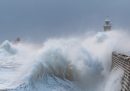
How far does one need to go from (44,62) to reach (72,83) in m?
4.88

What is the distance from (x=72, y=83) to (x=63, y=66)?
11.0ft

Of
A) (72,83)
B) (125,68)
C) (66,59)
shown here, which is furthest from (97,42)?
(125,68)

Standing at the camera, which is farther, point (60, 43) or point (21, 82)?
point (60, 43)

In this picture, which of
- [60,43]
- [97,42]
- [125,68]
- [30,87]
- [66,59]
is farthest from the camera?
[97,42]

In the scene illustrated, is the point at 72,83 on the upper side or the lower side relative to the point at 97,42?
lower

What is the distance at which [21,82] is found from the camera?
31844 mm

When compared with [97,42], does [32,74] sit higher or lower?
lower

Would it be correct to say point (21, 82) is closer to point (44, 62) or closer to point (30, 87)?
point (30, 87)

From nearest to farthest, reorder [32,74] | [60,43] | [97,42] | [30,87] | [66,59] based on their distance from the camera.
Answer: [30,87] < [32,74] < [66,59] < [60,43] < [97,42]

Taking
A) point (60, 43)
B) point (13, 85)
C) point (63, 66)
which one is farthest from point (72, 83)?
point (60, 43)

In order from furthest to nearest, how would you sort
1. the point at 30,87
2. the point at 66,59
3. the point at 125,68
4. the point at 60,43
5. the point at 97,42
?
the point at 97,42, the point at 60,43, the point at 66,59, the point at 30,87, the point at 125,68

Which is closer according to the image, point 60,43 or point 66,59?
point 66,59

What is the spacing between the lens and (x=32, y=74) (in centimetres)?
3325

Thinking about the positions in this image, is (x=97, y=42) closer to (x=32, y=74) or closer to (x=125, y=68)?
(x=32, y=74)
